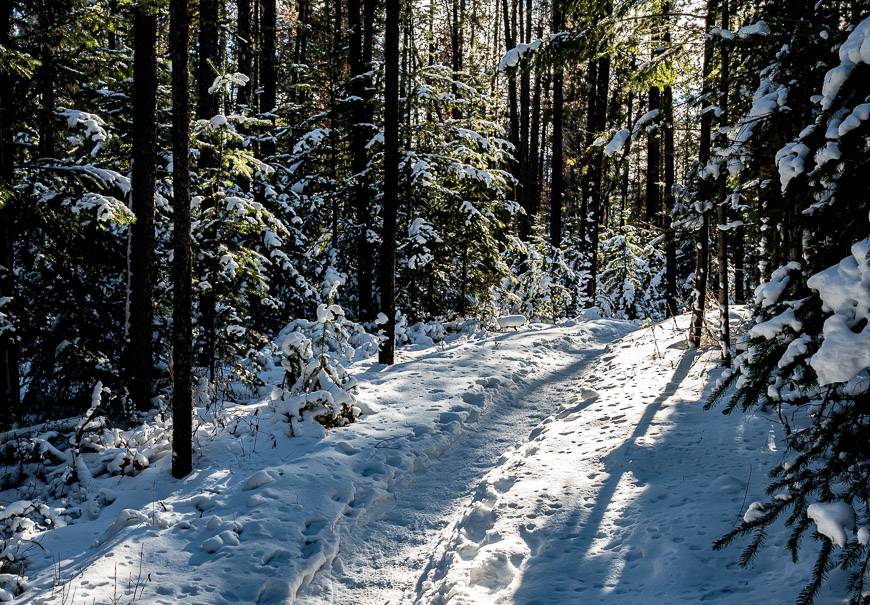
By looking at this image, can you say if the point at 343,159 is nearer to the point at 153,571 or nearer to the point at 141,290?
the point at 141,290

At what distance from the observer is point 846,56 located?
10.3 feet

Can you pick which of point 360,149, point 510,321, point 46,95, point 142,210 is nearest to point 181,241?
point 142,210

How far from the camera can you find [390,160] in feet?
38.3

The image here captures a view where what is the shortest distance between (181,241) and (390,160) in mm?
5721

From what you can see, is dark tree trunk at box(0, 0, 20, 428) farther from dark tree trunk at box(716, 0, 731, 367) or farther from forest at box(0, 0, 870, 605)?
dark tree trunk at box(716, 0, 731, 367)

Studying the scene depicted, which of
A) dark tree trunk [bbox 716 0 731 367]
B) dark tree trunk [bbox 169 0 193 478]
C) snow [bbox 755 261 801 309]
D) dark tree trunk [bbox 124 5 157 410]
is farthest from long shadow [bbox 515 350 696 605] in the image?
dark tree trunk [bbox 124 5 157 410]

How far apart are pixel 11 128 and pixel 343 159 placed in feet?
31.1

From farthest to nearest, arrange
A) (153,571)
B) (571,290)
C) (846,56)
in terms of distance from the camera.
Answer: (571,290), (153,571), (846,56)

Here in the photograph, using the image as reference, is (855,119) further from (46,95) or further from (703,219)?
(46,95)

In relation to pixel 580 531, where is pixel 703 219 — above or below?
above

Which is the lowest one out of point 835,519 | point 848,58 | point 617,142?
point 835,519

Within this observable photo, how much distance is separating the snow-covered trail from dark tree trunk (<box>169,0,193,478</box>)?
2.48m

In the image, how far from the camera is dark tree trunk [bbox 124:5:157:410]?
29.5 ft

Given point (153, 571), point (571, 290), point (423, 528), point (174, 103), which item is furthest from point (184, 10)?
point (571, 290)
